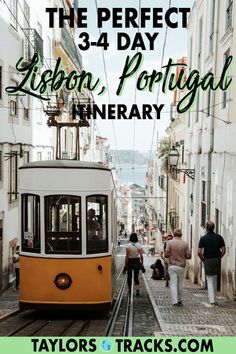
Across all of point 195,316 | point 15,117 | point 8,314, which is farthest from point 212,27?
point 8,314

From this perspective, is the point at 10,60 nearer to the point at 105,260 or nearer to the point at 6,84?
the point at 6,84

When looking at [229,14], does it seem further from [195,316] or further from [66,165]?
[195,316]

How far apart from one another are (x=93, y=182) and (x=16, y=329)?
268cm

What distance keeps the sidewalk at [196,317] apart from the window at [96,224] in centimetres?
152

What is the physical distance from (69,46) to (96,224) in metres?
22.7

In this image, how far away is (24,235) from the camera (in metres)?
9.90

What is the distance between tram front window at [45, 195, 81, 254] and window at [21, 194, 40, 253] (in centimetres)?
19

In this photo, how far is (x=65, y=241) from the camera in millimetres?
9625

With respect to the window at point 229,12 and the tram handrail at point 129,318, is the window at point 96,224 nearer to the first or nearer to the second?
the tram handrail at point 129,318

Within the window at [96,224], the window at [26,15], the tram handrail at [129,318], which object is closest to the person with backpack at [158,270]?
the tram handrail at [129,318]

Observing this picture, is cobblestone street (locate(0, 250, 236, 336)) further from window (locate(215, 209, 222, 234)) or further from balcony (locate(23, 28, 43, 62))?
balcony (locate(23, 28, 43, 62))

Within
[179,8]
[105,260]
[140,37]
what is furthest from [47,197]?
[179,8]

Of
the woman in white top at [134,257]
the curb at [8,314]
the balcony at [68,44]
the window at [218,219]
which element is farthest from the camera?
the balcony at [68,44]

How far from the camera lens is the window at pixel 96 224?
31.9ft
